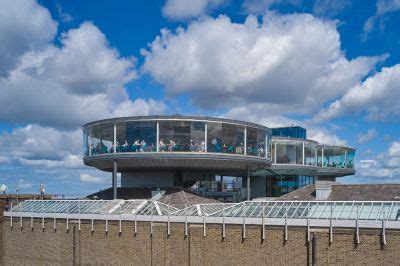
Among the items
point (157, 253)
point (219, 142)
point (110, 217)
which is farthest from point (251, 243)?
point (219, 142)

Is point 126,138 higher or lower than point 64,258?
higher

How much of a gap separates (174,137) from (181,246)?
11.5 metres

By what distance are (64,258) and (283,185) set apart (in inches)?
1230

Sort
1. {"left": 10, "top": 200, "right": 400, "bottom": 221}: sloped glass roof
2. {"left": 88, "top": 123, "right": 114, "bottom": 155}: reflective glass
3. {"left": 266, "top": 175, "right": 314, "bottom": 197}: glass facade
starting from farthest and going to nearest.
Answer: {"left": 266, "top": 175, "right": 314, "bottom": 197}: glass facade → {"left": 88, "top": 123, "right": 114, "bottom": 155}: reflective glass → {"left": 10, "top": 200, "right": 400, "bottom": 221}: sloped glass roof

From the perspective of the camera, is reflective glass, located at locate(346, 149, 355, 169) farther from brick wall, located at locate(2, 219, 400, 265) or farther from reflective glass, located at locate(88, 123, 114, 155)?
brick wall, located at locate(2, 219, 400, 265)

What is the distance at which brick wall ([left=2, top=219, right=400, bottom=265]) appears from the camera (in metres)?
23.3

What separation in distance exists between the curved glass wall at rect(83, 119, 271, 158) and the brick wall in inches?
302

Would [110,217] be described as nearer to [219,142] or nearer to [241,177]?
[219,142]

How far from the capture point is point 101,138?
41312mm

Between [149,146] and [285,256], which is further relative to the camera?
Answer: [149,146]

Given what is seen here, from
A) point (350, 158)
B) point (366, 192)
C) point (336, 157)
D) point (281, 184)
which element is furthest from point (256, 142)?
point (350, 158)

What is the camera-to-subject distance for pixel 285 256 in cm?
2517

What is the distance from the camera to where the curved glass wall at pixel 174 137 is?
126 feet

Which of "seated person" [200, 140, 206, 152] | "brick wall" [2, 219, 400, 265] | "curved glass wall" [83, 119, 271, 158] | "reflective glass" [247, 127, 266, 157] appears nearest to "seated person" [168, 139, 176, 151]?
"curved glass wall" [83, 119, 271, 158]
